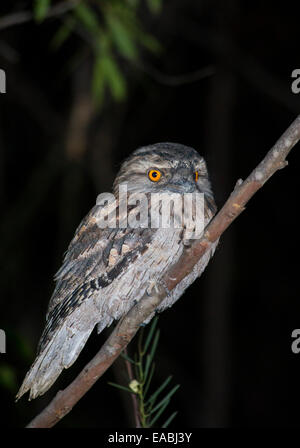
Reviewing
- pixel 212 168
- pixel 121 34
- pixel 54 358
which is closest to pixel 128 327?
pixel 54 358

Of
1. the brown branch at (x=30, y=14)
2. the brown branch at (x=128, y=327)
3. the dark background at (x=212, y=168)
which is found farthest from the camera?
the dark background at (x=212, y=168)

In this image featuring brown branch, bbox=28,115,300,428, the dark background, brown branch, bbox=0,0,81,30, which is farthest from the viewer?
the dark background

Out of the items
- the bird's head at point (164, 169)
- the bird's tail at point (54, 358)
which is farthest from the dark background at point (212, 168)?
the bird's head at point (164, 169)

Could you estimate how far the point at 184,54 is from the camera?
5.48 metres

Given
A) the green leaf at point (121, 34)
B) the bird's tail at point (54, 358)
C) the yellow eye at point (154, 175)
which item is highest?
the green leaf at point (121, 34)

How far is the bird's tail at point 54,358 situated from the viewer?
189 cm

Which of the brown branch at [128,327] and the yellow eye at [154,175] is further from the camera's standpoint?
the yellow eye at [154,175]

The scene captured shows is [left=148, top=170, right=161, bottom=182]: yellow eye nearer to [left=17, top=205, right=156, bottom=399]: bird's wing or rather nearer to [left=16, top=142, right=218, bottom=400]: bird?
[left=16, top=142, right=218, bottom=400]: bird

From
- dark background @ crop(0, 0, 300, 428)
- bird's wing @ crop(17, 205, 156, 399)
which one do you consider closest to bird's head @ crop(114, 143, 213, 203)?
bird's wing @ crop(17, 205, 156, 399)

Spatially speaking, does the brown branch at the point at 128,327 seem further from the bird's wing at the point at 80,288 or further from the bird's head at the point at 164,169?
the bird's head at the point at 164,169

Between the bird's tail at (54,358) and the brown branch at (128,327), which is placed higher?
the brown branch at (128,327)

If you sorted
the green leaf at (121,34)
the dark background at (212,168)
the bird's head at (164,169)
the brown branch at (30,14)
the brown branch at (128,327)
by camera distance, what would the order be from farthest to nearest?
the dark background at (212,168), the green leaf at (121,34), the brown branch at (30,14), the bird's head at (164,169), the brown branch at (128,327)

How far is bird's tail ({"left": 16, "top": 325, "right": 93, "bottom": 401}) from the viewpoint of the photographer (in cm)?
189

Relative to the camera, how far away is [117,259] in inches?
75.2
